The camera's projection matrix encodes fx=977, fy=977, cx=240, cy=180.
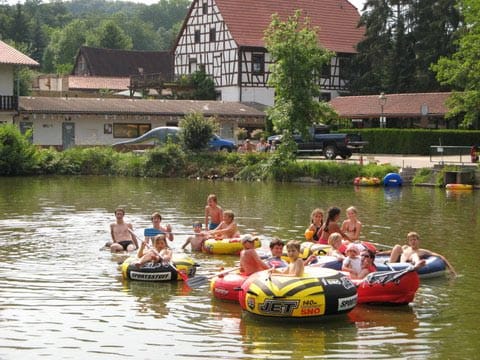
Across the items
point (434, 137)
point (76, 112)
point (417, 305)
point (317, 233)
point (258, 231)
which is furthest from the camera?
point (76, 112)

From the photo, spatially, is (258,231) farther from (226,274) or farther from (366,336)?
(366,336)

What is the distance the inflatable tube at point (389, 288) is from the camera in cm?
1677

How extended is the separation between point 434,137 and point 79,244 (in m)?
37.1

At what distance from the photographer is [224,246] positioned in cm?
2336

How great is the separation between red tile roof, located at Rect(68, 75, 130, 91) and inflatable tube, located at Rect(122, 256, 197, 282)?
7033 cm

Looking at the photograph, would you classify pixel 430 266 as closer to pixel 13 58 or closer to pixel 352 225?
pixel 352 225

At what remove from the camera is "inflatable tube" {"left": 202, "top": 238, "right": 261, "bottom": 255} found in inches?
917

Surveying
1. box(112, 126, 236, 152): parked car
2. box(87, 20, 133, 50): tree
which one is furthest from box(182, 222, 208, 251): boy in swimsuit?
box(87, 20, 133, 50): tree

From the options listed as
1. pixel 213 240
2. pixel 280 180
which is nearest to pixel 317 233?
pixel 213 240

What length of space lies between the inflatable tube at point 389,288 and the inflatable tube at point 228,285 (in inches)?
82.7

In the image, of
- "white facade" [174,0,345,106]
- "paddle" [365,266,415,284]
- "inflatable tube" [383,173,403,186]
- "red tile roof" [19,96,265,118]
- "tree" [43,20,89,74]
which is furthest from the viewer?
"tree" [43,20,89,74]

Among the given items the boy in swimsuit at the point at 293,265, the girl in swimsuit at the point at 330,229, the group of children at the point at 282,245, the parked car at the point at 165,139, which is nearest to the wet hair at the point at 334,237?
the group of children at the point at 282,245

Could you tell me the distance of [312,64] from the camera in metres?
50.7

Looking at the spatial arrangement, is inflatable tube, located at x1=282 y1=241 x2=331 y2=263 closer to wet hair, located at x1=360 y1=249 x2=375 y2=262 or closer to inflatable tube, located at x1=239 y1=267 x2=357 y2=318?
wet hair, located at x1=360 y1=249 x2=375 y2=262
